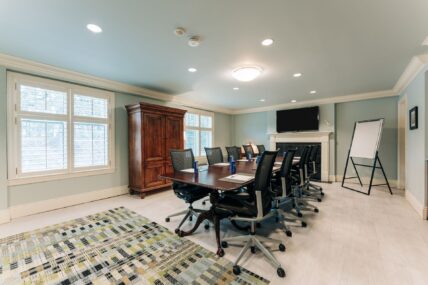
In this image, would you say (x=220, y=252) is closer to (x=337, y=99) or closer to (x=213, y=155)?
(x=213, y=155)

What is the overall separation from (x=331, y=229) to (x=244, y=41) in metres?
2.74

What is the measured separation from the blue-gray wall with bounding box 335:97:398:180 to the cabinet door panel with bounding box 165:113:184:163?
14.6 feet

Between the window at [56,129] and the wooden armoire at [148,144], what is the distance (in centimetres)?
46

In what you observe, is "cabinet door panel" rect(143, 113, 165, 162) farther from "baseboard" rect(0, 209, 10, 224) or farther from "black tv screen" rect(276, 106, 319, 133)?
"black tv screen" rect(276, 106, 319, 133)

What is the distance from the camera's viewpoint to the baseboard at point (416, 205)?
115 inches

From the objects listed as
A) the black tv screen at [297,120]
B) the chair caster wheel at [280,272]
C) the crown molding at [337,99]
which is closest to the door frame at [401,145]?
the crown molding at [337,99]

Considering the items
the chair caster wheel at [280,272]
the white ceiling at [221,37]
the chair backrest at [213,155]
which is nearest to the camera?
the chair caster wheel at [280,272]

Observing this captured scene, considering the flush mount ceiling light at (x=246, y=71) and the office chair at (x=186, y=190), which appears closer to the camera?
the office chair at (x=186, y=190)

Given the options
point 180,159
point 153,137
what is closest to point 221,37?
point 180,159

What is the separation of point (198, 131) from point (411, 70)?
5077 mm

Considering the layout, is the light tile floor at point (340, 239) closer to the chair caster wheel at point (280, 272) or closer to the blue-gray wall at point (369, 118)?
the chair caster wheel at point (280, 272)

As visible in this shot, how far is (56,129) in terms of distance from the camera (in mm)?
3443

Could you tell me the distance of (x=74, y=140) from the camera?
3674 millimetres

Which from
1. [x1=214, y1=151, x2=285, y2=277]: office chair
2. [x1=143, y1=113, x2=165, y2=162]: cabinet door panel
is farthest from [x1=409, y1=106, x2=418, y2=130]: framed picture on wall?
[x1=143, y1=113, x2=165, y2=162]: cabinet door panel
